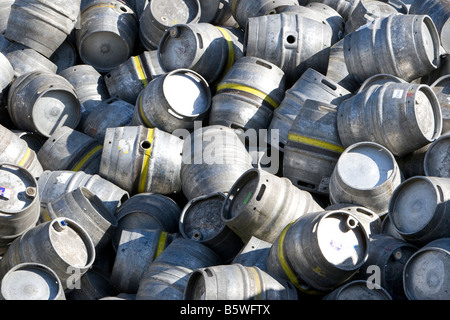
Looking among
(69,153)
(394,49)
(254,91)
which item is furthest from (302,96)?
(69,153)

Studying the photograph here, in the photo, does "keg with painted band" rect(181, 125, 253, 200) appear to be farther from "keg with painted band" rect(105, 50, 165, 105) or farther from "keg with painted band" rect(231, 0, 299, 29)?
"keg with painted band" rect(231, 0, 299, 29)

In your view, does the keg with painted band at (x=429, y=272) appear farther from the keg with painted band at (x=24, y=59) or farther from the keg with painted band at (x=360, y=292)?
the keg with painted band at (x=24, y=59)

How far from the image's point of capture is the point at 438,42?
21.4ft

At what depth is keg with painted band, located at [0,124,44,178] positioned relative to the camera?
610 cm

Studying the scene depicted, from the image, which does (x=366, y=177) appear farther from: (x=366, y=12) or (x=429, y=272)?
(x=366, y=12)

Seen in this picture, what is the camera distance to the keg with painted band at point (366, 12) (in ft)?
24.1

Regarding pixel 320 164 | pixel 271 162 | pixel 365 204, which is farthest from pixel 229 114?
pixel 365 204

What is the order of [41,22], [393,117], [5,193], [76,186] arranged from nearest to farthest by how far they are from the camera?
[5,193] → [393,117] → [76,186] → [41,22]

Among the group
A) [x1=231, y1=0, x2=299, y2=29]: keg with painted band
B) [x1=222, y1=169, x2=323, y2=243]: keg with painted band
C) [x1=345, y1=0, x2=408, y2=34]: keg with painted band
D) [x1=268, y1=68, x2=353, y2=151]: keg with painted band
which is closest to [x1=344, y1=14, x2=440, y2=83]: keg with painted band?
[x1=268, y1=68, x2=353, y2=151]: keg with painted band

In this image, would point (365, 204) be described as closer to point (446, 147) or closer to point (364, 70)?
point (446, 147)

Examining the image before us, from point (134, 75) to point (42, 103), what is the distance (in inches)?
44.0

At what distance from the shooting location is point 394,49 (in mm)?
6227
